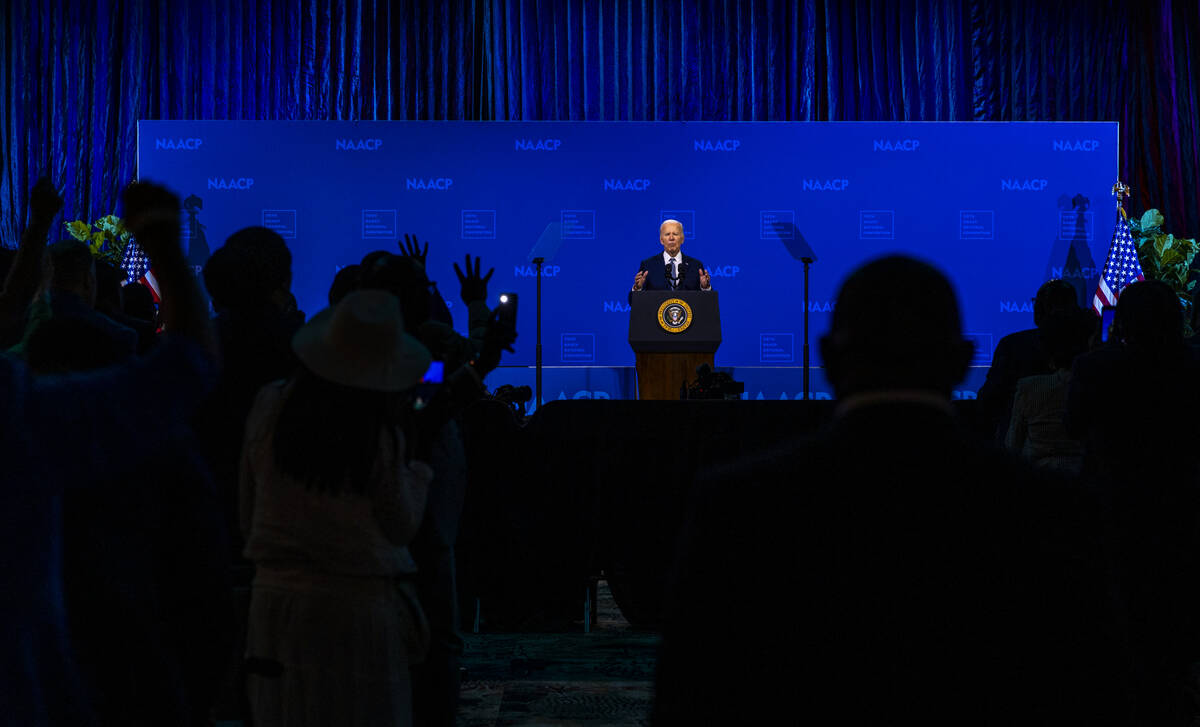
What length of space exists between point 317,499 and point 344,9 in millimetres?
9654

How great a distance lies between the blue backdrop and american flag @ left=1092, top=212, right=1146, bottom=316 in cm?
49

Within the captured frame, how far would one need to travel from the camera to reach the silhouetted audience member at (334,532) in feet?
5.63

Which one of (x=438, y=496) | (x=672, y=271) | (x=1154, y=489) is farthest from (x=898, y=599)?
(x=672, y=271)

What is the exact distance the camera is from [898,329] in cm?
103

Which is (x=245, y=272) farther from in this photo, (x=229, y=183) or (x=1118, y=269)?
(x=1118, y=269)

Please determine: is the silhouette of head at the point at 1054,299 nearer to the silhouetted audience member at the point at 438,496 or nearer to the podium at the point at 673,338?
the silhouetted audience member at the point at 438,496

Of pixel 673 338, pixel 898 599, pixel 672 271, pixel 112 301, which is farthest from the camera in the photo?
pixel 672 271

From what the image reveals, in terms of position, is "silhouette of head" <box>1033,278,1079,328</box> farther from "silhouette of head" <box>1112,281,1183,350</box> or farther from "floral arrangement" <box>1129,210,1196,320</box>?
"floral arrangement" <box>1129,210,1196,320</box>

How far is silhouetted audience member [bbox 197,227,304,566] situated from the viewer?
2293mm

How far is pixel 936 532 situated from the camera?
1010 millimetres

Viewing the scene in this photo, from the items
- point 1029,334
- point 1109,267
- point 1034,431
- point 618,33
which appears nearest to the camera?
point 1034,431

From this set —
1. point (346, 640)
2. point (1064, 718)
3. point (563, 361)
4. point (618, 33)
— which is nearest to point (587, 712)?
point (346, 640)

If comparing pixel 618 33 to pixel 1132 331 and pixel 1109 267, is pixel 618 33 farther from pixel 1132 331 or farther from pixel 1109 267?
pixel 1132 331

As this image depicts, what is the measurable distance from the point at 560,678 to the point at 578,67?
25.1 feet
